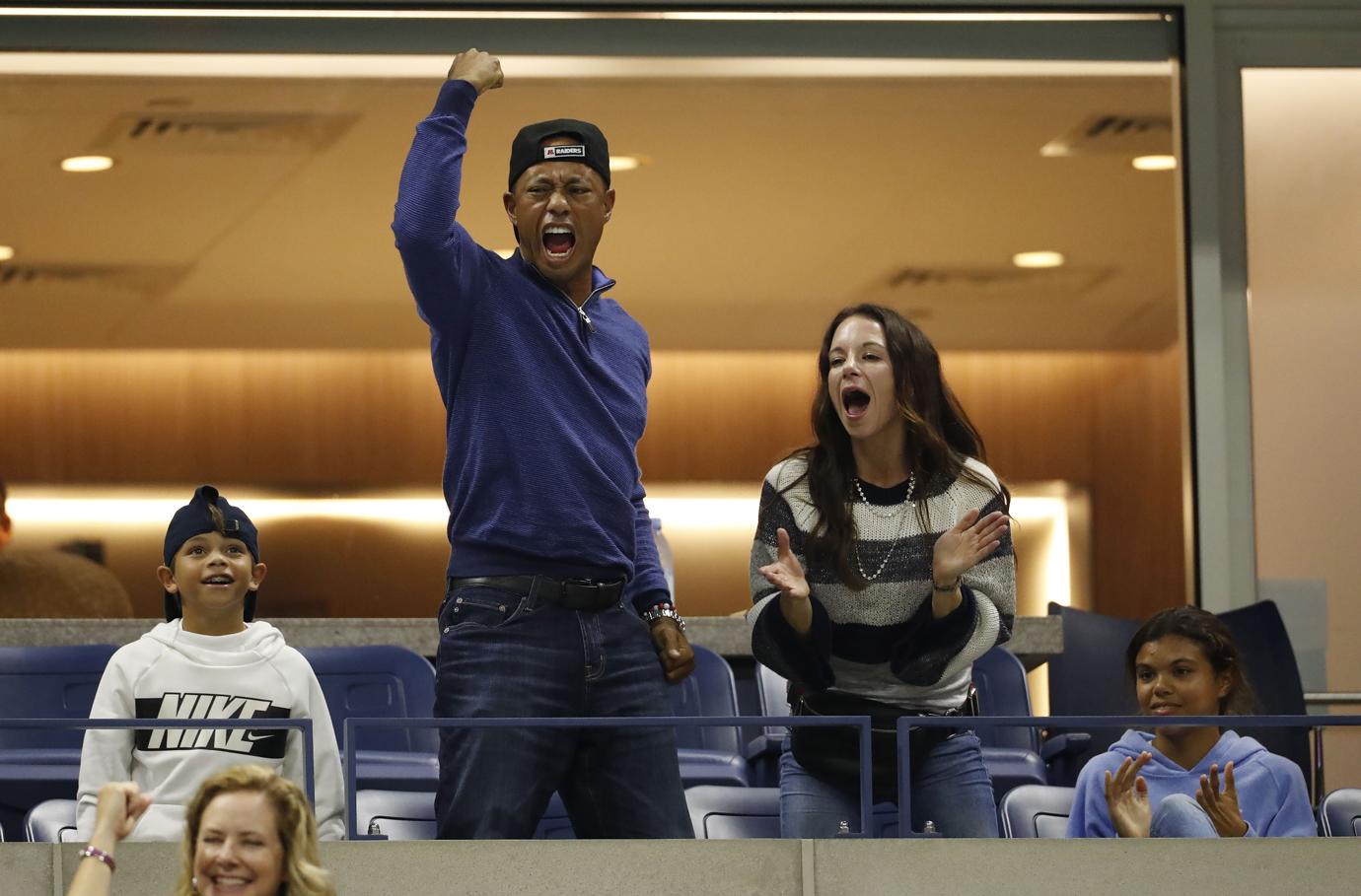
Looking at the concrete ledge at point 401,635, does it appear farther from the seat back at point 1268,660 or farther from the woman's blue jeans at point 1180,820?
the woman's blue jeans at point 1180,820

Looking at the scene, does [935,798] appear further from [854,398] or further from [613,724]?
[854,398]

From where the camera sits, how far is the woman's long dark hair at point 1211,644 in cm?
498

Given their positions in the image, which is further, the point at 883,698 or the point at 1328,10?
the point at 1328,10

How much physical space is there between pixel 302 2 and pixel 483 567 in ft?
12.9

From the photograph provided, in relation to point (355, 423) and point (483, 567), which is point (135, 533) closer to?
point (355, 423)

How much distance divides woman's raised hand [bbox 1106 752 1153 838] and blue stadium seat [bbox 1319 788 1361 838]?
726 mm

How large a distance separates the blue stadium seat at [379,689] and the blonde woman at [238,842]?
2042 millimetres

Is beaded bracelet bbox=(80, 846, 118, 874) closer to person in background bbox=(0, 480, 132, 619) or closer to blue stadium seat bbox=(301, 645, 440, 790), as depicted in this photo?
blue stadium seat bbox=(301, 645, 440, 790)

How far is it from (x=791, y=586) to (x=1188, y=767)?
104 centimetres

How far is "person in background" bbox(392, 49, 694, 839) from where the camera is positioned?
13.4ft

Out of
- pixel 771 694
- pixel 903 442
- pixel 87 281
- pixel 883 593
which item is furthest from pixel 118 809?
pixel 87 281

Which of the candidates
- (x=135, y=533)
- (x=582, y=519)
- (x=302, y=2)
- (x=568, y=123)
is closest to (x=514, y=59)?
(x=302, y=2)

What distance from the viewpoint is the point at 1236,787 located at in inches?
182

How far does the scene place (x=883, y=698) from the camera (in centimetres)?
435
